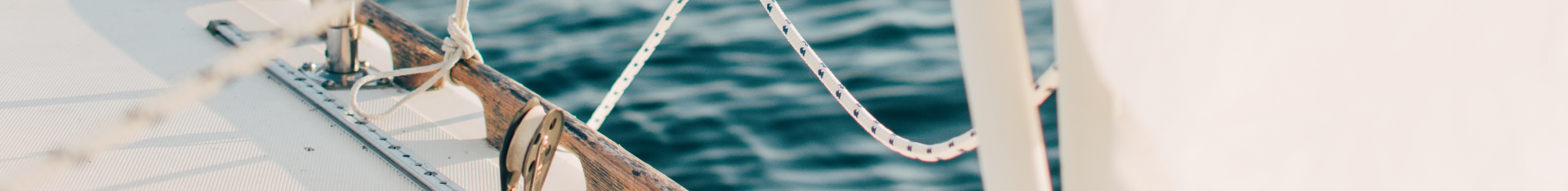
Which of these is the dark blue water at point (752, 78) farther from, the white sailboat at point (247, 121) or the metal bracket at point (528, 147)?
the metal bracket at point (528, 147)

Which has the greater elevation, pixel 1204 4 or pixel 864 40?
pixel 864 40

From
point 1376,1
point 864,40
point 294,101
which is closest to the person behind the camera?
point 1376,1

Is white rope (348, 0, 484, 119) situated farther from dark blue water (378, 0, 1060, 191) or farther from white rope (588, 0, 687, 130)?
dark blue water (378, 0, 1060, 191)

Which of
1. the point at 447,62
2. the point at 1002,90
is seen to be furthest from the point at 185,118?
the point at 1002,90

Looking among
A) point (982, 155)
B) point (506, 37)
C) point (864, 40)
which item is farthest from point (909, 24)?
point (982, 155)

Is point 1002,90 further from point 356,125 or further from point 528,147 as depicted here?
point 356,125

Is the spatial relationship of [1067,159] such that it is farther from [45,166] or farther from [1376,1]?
[45,166]
